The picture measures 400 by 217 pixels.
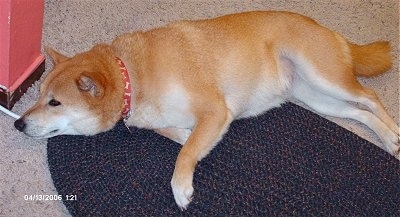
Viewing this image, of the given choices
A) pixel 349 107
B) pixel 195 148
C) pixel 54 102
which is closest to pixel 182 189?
pixel 195 148

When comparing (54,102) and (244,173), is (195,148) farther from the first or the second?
(54,102)

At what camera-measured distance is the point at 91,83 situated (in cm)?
194

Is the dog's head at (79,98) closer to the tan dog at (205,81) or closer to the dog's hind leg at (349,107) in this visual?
the tan dog at (205,81)

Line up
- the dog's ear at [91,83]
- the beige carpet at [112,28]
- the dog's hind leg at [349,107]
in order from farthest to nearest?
the dog's hind leg at [349,107] → the beige carpet at [112,28] → the dog's ear at [91,83]

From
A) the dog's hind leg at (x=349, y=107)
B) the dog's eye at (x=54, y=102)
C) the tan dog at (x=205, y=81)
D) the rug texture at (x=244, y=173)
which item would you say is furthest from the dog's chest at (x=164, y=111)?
the dog's hind leg at (x=349, y=107)

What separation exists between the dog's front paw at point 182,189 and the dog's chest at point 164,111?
0.22 meters

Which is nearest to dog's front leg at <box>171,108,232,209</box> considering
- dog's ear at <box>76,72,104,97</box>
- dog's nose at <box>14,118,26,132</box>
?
dog's ear at <box>76,72,104,97</box>

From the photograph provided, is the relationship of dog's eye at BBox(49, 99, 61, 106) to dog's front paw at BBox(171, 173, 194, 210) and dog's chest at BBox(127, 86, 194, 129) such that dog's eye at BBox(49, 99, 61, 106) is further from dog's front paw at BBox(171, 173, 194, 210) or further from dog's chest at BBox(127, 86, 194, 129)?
dog's front paw at BBox(171, 173, 194, 210)

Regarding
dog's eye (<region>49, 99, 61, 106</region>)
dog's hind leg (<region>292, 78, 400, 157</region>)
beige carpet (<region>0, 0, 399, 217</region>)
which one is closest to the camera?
dog's eye (<region>49, 99, 61, 106</region>)

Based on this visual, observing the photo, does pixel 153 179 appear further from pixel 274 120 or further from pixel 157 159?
pixel 274 120

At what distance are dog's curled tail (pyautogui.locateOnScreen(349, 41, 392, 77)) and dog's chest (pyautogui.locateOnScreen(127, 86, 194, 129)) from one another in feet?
2.46

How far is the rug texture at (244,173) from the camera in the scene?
2.11 metres

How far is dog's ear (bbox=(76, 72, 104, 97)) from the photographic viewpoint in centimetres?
190

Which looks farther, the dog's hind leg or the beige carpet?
the dog's hind leg
